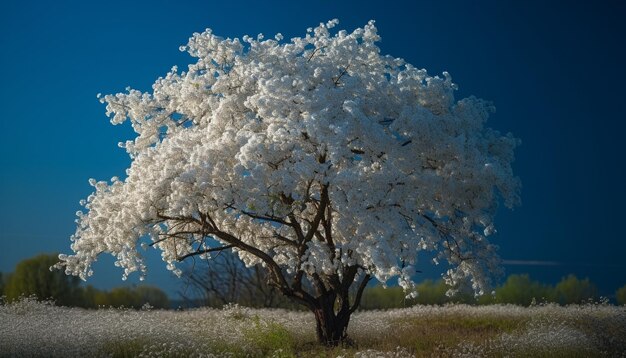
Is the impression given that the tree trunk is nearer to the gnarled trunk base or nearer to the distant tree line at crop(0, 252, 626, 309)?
the gnarled trunk base

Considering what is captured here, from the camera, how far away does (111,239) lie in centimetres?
1734

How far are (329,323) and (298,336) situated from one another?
6.01 ft

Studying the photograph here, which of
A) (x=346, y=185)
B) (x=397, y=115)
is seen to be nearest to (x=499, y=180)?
(x=397, y=115)

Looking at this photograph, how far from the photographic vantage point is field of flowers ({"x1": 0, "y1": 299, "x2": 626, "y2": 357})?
1638 cm

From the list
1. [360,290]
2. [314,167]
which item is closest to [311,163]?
[314,167]

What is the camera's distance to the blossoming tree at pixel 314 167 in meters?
15.1

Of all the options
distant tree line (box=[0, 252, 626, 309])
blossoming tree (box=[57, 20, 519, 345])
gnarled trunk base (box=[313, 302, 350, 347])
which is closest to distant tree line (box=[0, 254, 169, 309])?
distant tree line (box=[0, 252, 626, 309])

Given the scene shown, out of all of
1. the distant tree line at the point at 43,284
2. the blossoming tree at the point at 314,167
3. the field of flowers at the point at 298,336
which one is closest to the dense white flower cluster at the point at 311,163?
the blossoming tree at the point at 314,167

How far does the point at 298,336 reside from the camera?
20250 mm

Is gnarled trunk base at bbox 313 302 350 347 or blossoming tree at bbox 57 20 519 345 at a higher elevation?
blossoming tree at bbox 57 20 519 345

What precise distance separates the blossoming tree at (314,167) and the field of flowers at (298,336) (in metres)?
1.68

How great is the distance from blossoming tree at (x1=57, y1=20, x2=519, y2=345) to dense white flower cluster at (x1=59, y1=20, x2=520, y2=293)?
4cm

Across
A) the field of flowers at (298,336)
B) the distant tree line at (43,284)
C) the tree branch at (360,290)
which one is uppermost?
the distant tree line at (43,284)

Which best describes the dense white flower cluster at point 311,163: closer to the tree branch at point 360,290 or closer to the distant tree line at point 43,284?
the tree branch at point 360,290
